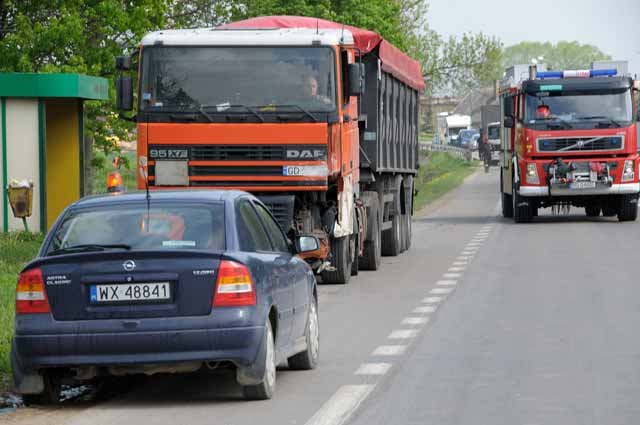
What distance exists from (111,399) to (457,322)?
547 centimetres

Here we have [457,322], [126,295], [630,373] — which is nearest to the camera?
[126,295]

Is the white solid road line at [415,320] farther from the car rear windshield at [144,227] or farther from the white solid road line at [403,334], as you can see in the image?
the car rear windshield at [144,227]

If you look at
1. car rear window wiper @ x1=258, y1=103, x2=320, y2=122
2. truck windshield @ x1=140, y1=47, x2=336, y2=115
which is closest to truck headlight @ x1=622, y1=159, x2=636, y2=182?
truck windshield @ x1=140, y1=47, x2=336, y2=115

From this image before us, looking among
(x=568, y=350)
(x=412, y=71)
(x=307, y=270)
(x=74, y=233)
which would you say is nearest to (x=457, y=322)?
(x=568, y=350)

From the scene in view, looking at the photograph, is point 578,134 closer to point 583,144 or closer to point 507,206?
point 583,144

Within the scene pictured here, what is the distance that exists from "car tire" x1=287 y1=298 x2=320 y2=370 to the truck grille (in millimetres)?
23711

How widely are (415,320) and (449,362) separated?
3.55 meters

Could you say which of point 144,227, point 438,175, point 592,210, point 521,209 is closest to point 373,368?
point 144,227

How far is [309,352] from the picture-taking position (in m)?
12.1

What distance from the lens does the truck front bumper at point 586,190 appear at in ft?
117

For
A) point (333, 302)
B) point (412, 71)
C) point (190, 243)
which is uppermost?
point (412, 71)

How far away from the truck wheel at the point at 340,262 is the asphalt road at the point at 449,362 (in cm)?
18

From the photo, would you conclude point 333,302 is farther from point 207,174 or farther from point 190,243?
point 190,243

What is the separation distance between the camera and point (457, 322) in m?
15.7
